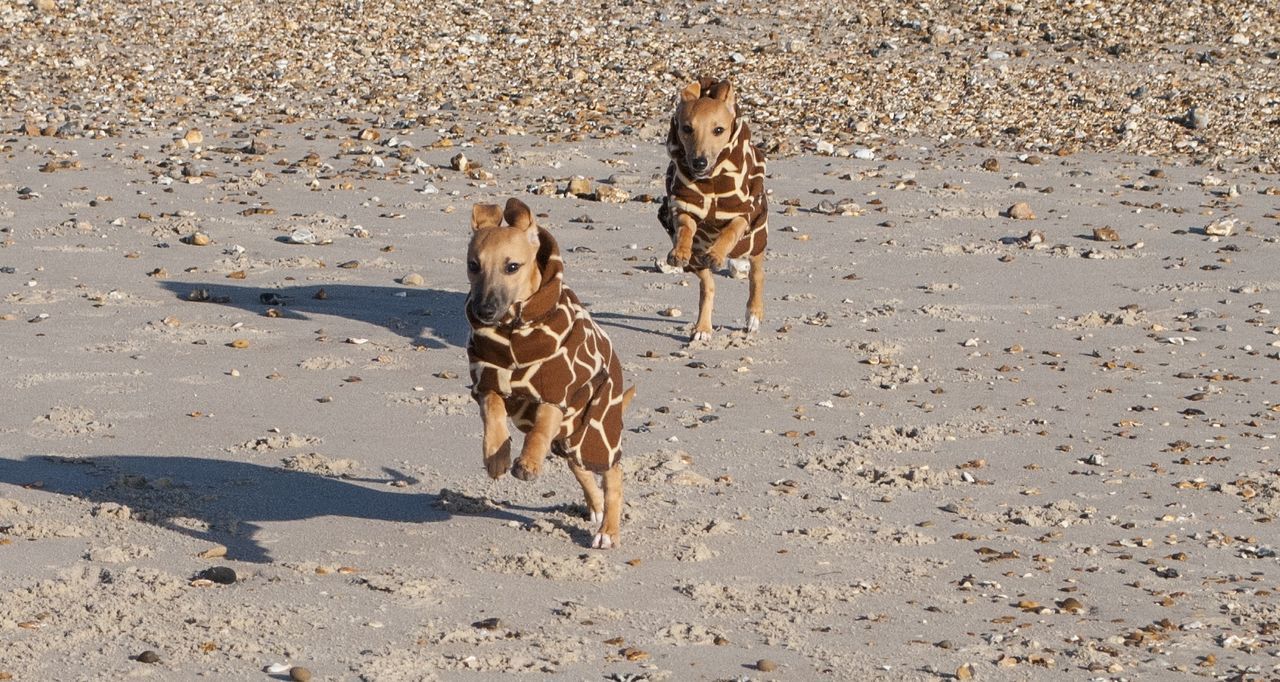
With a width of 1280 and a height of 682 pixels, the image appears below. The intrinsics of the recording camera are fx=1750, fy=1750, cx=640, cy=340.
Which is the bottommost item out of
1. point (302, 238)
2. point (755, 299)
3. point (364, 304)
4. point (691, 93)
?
point (364, 304)

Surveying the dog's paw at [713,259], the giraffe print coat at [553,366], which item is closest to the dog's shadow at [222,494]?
the giraffe print coat at [553,366]

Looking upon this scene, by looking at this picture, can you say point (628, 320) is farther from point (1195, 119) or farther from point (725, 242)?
point (1195, 119)

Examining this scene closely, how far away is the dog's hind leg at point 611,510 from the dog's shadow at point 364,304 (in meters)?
3.47

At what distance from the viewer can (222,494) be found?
7.95 metres

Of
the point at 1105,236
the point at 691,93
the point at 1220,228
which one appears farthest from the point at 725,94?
the point at 1220,228

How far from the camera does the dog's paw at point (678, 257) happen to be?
10312mm

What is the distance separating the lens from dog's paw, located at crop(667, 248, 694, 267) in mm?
10312

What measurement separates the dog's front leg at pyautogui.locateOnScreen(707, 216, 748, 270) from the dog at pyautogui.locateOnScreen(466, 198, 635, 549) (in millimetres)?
3413

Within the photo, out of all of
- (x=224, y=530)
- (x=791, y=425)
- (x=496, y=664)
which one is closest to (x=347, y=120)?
(x=791, y=425)

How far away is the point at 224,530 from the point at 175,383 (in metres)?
2.39

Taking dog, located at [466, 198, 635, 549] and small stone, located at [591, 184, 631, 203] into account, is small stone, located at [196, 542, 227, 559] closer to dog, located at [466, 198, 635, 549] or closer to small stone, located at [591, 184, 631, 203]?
dog, located at [466, 198, 635, 549]

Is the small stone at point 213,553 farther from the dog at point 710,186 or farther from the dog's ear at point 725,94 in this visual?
the dog's ear at point 725,94

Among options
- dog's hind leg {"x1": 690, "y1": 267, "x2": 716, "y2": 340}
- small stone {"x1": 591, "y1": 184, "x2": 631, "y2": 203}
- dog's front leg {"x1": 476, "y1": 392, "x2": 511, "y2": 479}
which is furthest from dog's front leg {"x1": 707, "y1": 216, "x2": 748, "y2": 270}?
small stone {"x1": 591, "y1": 184, "x2": 631, "y2": 203}

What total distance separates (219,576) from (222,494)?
112 cm
